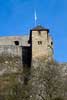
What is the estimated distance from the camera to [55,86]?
208 feet

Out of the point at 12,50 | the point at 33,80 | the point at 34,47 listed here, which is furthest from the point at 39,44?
the point at 33,80

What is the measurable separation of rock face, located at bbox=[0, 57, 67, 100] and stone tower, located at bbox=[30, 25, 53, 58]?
128 cm

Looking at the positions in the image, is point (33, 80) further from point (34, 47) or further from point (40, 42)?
point (40, 42)

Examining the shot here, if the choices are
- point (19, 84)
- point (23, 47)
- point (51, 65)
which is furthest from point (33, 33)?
point (19, 84)

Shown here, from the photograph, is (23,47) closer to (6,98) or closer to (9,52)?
(9,52)

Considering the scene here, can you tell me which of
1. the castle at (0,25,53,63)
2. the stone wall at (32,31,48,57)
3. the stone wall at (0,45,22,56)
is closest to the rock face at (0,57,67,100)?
the stone wall at (0,45,22,56)

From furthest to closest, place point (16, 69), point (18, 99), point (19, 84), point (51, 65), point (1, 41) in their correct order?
point (1, 41) < point (16, 69) < point (51, 65) < point (19, 84) < point (18, 99)

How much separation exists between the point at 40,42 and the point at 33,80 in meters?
9.67

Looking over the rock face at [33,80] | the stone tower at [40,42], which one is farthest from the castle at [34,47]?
the rock face at [33,80]

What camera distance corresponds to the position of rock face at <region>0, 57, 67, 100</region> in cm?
6250

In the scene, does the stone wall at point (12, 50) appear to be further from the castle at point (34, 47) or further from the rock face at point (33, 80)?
the rock face at point (33, 80)

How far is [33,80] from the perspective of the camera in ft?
217

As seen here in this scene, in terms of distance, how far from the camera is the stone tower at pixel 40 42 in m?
73.9

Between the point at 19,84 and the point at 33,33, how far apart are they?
12.2 m
